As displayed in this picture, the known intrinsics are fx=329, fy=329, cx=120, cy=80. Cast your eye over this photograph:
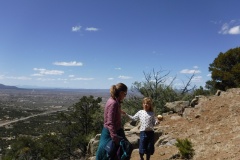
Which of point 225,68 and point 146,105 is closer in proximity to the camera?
point 146,105

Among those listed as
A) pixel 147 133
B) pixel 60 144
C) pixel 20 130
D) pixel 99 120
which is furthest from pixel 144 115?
pixel 20 130

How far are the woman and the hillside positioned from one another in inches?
181

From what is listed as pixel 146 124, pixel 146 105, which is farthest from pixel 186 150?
pixel 146 105

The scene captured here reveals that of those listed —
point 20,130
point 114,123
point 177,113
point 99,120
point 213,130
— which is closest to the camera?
point 114,123

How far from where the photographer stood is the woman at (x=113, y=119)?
21.6 feet

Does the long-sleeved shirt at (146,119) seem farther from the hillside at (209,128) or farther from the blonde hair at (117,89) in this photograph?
the blonde hair at (117,89)

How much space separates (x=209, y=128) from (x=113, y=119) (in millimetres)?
8992

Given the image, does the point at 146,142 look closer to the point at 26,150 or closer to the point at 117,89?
the point at 117,89

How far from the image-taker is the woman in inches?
259

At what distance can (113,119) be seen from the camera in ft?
21.6

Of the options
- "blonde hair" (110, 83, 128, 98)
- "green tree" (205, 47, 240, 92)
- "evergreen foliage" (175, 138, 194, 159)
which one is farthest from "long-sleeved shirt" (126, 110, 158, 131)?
"green tree" (205, 47, 240, 92)

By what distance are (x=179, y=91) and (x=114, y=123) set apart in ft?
78.9

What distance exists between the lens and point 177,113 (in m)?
19.3

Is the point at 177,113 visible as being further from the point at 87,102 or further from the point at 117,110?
the point at 87,102
